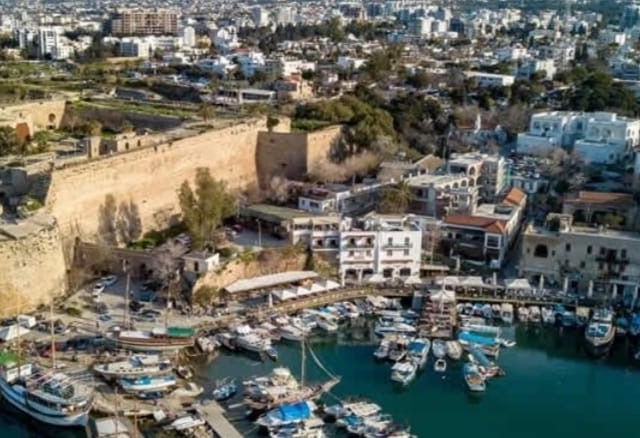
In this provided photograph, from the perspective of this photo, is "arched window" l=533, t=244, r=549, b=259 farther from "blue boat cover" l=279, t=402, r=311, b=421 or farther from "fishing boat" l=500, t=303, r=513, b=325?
"blue boat cover" l=279, t=402, r=311, b=421

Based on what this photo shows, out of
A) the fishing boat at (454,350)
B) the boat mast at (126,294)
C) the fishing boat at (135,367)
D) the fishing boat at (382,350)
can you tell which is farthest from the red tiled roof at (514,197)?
the fishing boat at (135,367)

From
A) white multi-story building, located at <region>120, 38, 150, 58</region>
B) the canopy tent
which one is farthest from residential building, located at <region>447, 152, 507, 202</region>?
white multi-story building, located at <region>120, 38, 150, 58</region>

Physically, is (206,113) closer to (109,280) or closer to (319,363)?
(109,280)

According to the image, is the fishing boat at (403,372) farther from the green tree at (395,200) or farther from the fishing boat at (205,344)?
the green tree at (395,200)

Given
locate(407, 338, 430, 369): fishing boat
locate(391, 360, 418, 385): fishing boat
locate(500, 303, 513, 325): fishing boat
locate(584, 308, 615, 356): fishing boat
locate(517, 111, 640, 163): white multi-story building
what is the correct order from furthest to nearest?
locate(517, 111, 640, 163): white multi-story building
locate(500, 303, 513, 325): fishing boat
locate(584, 308, 615, 356): fishing boat
locate(407, 338, 430, 369): fishing boat
locate(391, 360, 418, 385): fishing boat

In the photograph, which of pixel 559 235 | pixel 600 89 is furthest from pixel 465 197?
pixel 600 89

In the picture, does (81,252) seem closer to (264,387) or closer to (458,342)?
(264,387)
